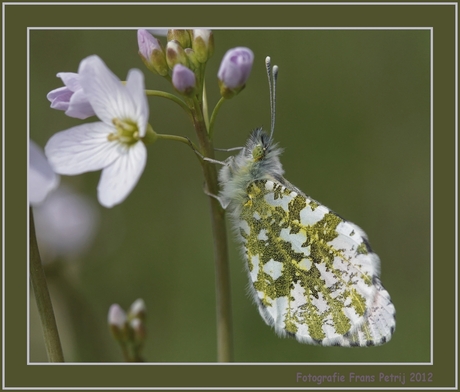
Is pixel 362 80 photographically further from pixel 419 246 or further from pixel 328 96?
pixel 419 246

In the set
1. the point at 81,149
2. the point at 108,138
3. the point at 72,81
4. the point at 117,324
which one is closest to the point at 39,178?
the point at 81,149

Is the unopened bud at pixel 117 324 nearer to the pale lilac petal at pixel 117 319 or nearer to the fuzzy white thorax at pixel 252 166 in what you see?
the pale lilac petal at pixel 117 319

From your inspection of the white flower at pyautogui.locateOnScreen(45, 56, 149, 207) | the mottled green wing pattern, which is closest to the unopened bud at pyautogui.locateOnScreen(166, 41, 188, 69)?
the white flower at pyautogui.locateOnScreen(45, 56, 149, 207)

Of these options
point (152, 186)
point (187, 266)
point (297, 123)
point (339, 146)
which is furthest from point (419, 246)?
point (152, 186)

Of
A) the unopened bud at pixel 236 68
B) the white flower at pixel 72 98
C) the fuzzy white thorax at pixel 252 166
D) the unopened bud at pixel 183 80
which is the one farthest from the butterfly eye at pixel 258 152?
the white flower at pixel 72 98

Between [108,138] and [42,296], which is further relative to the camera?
[108,138]

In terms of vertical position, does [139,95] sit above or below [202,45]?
below

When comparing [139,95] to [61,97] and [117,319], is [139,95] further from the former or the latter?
[117,319]
